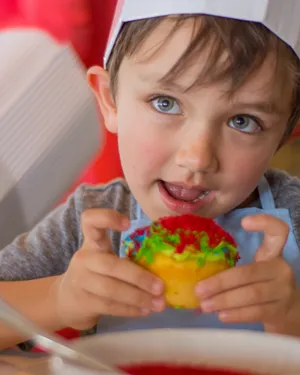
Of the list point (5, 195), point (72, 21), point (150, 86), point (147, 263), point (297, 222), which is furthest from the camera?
point (72, 21)

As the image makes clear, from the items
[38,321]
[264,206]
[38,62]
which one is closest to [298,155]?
[264,206]

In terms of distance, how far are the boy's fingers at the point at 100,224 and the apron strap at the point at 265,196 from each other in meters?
0.24

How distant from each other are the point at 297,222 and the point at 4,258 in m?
0.27

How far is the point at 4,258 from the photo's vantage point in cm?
56

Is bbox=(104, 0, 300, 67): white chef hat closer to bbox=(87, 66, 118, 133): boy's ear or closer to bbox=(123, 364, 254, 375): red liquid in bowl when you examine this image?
bbox=(87, 66, 118, 133): boy's ear

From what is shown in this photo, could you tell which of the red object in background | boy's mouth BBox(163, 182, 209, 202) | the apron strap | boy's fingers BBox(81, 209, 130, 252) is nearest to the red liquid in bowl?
boy's fingers BBox(81, 209, 130, 252)

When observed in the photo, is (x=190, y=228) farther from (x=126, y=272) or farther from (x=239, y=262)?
(x=239, y=262)

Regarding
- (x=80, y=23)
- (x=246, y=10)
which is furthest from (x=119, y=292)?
(x=80, y=23)

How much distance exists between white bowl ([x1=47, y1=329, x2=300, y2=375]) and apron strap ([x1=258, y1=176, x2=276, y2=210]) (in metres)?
0.32

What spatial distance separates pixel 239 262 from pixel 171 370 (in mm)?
285

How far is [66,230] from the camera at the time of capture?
1.94 ft

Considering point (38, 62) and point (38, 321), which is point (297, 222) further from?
point (38, 62)

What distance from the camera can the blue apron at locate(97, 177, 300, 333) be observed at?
54cm

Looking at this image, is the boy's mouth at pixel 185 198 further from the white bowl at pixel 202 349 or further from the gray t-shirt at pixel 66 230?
the white bowl at pixel 202 349
